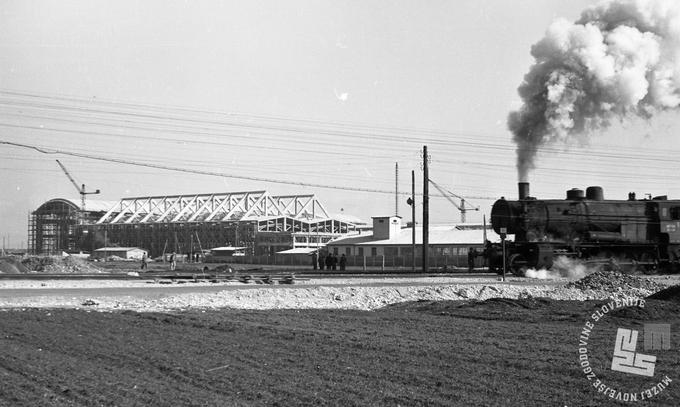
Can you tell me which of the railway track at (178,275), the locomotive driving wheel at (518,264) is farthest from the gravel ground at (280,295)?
the locomotive driving wheel at (518,264)

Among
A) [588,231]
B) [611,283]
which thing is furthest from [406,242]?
[611,283]

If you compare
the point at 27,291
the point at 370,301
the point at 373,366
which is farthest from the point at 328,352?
the point at 27,291

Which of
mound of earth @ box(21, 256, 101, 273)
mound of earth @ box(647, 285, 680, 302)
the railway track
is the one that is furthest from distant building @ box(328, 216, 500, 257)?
mound of earth @ box(647, 285, 680, 302)

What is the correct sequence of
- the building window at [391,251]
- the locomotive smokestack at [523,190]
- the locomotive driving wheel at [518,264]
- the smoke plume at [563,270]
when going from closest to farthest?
the smoke plume at [563,270] → the locomotive driving wheel at [518,264] → the locomotive smokestack at [523,190] → the building window at [391,251]

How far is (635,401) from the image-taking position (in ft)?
29.1

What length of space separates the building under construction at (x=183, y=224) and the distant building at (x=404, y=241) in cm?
2907

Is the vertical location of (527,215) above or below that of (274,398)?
above

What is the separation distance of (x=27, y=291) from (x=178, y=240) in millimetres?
105155

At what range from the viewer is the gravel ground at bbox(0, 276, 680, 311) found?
72.3 feet

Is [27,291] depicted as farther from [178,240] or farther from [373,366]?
[178,240]

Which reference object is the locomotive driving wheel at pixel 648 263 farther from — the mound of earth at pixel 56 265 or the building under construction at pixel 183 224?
the building under construction at pixel 183 224

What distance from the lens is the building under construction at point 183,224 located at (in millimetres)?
117875

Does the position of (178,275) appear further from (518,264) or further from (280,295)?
(518,264)

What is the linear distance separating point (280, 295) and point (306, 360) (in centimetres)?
1374
